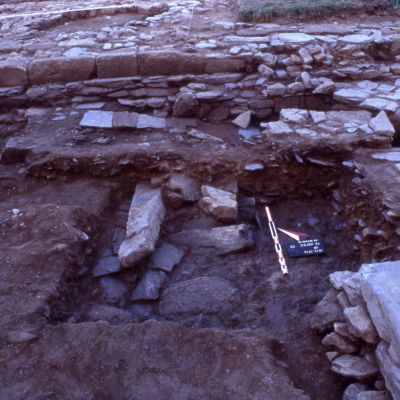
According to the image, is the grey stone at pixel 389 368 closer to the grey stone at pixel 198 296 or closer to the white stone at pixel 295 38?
the grey stone at pixel 198 296


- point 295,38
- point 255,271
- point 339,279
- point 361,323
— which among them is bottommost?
point 255,271

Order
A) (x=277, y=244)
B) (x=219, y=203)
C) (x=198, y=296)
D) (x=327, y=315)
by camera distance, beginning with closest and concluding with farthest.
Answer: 1. (x=327, y=315)
2. (x=198, y=296)
3. (x=277, y=244)
4. (x=219, y=203)

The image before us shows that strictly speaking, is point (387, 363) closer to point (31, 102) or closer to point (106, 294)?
point (106, 294)

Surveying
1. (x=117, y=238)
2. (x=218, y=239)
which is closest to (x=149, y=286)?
(x=117, y=238)

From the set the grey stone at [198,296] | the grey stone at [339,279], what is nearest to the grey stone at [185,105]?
the grey stone at [198,296]

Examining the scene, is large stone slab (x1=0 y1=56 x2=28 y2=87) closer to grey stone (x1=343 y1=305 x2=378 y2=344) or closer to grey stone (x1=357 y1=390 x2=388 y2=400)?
grey stone (x1=343 y1=305 x2=378 y2=344)

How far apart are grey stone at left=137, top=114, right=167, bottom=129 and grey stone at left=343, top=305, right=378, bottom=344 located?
290 centimetres

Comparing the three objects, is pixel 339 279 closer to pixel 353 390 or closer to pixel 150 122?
pixel 353 390

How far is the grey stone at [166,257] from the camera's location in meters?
3.79

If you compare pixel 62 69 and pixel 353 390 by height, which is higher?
pixel 62 69

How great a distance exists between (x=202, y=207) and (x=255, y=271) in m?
0.77

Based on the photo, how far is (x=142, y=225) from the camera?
383 centimetres

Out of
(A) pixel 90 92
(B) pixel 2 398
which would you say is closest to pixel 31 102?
(A) pixel 90 92

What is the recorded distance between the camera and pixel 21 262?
3.46 metres
